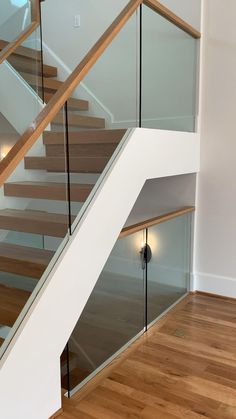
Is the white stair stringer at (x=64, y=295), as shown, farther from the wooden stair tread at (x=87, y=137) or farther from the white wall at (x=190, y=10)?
the white wall at (x=190, y=10)

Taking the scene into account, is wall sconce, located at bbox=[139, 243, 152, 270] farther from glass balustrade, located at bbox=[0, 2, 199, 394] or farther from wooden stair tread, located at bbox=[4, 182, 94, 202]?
wooden stair tread, located at bbox=[4, 182, 94, 202]

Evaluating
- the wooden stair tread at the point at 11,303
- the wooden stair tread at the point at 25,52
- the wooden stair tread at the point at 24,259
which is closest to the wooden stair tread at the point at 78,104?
the wooden stair tread at the point at 24,259

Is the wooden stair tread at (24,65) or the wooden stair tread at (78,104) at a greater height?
the wooden stair tread at (24,65)

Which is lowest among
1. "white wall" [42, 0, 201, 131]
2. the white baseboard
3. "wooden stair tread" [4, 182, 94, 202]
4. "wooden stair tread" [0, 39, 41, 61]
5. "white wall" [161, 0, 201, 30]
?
the white baseboard

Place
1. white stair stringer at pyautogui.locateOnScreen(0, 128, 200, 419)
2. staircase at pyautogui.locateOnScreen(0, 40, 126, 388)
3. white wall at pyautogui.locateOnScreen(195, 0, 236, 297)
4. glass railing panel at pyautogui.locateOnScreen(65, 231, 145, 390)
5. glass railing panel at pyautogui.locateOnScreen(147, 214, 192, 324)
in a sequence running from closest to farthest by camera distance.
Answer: white stair stringer at pyautogui.locateOnScreen(0, 128, 200, 419) < staircase at pyautogui.locateOnScreen(0, 40, 126, 388) < glass railing panel at pyautogui.locateOnScreen(65, 231, 145, 390) < glass railing panel at pyautogui.locateOnScreen(147, 214, 192, 324) < white wall at pyautogui.locateOnScreen(195, 0, 236, 297)

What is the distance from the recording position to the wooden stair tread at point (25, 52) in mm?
3508

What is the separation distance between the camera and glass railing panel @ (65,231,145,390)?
8.07ft

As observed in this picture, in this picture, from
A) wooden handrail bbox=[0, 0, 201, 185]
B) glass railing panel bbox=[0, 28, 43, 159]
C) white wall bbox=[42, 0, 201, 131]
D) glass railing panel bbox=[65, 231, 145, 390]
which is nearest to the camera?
wooden handrail bbox=[0, 0, 201, 185]

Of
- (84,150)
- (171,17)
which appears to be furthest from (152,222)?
(171,17)

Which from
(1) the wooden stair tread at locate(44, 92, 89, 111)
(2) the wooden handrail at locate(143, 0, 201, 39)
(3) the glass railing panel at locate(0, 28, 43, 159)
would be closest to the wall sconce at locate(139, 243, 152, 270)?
(1) the wooden stair tread at locate(44, 92, 89, 111)

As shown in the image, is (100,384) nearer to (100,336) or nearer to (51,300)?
(100,336)

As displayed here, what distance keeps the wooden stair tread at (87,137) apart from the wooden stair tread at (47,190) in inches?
9.6

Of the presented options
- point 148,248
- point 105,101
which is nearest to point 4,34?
point 105,101

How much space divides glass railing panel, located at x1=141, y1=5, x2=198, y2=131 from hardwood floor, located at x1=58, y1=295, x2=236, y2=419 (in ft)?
5.24
